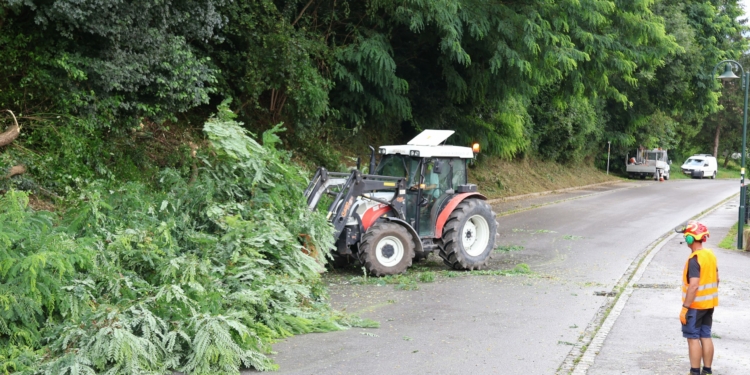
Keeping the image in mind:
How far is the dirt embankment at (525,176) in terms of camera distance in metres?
31.0

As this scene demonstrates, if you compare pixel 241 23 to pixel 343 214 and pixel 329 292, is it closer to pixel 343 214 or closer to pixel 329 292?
pixel 343 214

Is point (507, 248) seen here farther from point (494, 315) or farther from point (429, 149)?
point (494, 315)

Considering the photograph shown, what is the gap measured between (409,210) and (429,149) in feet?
3.81

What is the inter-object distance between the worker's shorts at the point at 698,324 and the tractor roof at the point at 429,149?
686 centimetres

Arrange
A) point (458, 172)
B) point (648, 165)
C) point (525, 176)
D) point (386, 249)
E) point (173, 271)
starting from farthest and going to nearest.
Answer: point (648, 165)
point (525, 176)
point (458, 172)
point (386, 249)
point (173, 271)

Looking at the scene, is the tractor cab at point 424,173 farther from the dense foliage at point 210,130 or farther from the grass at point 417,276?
the dense foliage at point 210,130

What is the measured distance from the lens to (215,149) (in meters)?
11.3

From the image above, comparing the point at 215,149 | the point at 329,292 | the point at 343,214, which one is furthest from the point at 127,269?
the point at 343,214

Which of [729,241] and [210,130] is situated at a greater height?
[210,130]

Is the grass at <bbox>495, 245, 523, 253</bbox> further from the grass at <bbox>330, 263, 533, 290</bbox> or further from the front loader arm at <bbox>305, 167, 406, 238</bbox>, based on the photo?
the front loader arm at <bbox>305, 167, 406, 238</bbox>

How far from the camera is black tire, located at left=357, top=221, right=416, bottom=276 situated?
42.4 ft

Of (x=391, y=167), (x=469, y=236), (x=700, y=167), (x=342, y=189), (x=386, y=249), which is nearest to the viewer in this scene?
(x=342, y=189)

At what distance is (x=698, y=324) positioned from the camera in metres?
7.83

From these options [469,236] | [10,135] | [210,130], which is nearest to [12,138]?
[10,135]
